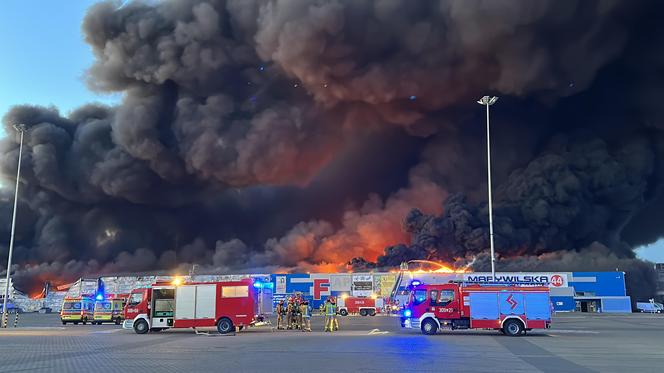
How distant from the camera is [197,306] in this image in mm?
27797

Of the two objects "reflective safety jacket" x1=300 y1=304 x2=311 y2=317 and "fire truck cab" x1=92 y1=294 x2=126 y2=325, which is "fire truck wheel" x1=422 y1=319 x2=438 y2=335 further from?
"fire truck cab" x1=92 y1=294 x2=126 y2=325

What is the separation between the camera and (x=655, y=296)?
69438mm

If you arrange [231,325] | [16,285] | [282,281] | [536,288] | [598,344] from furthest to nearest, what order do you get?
[16,285], [282,281], [231,325], [536,288], [598,344]

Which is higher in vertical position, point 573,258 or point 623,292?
point 573,258

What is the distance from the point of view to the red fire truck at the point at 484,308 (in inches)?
990

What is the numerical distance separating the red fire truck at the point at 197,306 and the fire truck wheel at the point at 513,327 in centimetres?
1236

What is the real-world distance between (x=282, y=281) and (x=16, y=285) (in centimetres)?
4354

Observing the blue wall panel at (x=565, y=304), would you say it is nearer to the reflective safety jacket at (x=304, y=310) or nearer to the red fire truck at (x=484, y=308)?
the red fire truck at (x=484, y=308)

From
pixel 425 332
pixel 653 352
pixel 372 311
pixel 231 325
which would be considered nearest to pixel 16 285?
pixel 372 311

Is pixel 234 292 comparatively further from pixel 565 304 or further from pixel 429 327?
pixel 565 304

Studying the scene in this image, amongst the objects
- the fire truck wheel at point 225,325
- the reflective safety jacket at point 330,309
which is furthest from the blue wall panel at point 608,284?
the fire truck wheel at point 225,325

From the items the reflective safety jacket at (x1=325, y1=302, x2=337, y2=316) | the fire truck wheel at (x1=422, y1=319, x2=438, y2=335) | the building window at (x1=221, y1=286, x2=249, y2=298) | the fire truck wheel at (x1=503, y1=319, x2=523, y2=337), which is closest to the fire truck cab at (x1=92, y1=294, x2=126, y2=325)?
the building window at (x1=221, y1=286, x2=249, y2=298)

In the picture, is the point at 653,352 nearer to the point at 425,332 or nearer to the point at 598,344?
the point at 598,344

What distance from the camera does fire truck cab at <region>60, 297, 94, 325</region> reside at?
41219 millimetres
